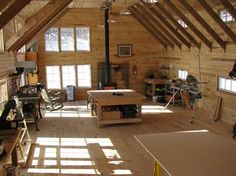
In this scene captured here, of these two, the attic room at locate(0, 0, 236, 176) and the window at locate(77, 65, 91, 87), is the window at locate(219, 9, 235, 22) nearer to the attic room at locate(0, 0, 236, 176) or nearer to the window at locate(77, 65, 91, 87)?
the attic room at locate(0, 0, 236, 176)

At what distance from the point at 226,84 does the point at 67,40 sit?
258 inches

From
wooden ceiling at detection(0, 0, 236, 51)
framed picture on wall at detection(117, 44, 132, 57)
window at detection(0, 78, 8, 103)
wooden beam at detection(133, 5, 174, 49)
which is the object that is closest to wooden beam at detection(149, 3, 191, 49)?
wooden ceiling at detection(0, 0, 236, 51)

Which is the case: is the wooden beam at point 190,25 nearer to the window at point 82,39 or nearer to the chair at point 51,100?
the window at point 82,39

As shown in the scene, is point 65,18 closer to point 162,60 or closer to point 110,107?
point 162,60

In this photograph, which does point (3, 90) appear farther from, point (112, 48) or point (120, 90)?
point (112, 48)

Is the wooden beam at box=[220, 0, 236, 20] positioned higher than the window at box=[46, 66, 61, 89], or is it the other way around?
the wooden beam at box=[220, 0, 236, 20]

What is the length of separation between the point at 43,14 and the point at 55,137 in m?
3.01

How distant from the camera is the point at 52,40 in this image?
37.7 feet

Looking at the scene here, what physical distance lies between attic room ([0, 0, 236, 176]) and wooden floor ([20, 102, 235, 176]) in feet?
0.07

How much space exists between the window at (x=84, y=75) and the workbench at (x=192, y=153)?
28.0ft

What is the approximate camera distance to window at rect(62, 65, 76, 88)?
38.7 feet

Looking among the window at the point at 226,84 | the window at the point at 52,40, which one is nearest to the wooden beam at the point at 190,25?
the window at the point at 226,84

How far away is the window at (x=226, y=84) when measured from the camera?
759cm

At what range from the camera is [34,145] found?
6184 millimetres
